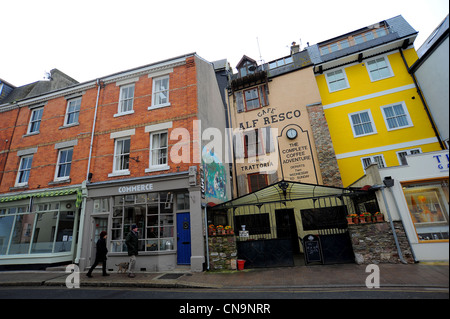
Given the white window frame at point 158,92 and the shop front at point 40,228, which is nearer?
the shop front at point 40,228

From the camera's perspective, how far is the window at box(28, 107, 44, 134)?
14.8 m

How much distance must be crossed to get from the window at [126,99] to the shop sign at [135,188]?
463 cm

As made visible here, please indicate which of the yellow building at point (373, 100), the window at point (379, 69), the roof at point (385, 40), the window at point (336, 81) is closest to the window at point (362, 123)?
the yellow building at point (373, 100)

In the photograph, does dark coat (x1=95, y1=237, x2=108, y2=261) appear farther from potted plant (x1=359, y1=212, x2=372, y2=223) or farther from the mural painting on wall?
potted plant (x1=359, y1=212, x2=372, y2=223)

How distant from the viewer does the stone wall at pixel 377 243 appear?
8367 mm

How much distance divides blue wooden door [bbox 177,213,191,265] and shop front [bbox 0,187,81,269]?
5955 mm

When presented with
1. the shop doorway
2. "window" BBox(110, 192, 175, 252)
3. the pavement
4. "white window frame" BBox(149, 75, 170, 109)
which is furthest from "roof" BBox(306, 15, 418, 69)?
"window" BBox(110, 192, 175, 252)

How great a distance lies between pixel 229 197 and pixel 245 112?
6.78 metres

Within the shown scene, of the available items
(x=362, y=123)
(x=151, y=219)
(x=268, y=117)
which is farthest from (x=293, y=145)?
(x=151, y=219)

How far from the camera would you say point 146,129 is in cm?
1218

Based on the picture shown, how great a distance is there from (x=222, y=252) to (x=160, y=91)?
31.5 feet

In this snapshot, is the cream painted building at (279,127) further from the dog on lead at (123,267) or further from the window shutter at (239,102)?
the dog on lead at (123,267)
